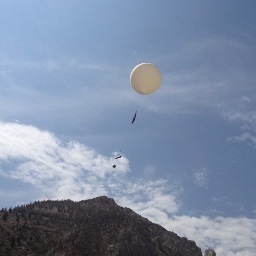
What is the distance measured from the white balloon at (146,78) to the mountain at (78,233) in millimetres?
60341

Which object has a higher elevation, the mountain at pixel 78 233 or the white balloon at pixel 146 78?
the mountain at pixel 78 233

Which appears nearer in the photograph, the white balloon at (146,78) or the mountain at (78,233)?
the white balloon at (146,78)

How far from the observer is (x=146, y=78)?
103 feet

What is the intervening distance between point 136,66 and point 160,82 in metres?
2.47

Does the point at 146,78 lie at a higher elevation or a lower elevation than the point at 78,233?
lower

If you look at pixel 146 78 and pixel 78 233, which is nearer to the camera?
pixel 146 78

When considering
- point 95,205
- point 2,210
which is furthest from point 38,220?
point 95,205

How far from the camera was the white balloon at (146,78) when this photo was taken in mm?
31406

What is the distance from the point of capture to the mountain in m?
93.2

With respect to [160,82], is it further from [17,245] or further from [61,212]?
[61,212]

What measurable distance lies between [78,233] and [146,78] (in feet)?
276

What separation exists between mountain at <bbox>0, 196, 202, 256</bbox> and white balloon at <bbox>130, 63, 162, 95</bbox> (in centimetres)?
6034

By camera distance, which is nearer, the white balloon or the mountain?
the white balloon

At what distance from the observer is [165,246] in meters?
135
